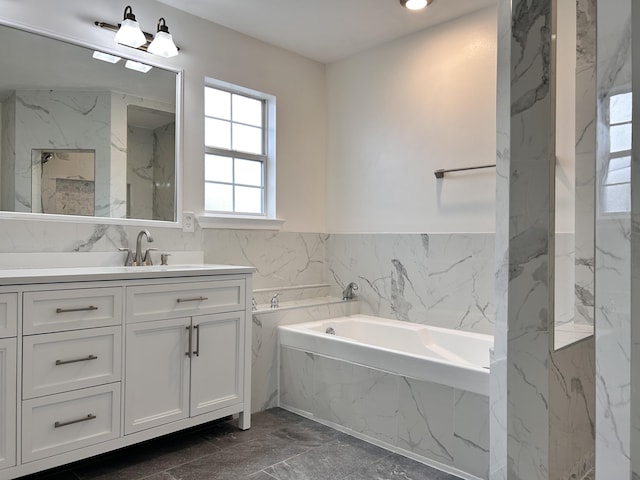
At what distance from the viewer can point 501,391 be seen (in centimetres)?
178

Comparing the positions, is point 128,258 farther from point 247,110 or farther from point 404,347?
point 404,347

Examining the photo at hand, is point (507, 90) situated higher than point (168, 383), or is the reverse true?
point (507, 90)

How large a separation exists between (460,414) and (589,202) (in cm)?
119

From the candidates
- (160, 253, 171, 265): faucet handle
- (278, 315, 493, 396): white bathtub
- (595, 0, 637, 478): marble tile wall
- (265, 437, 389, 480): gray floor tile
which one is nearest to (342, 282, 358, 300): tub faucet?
(278, 315, 493, 396): white bathtub

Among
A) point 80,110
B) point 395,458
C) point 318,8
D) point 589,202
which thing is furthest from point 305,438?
point 318,8

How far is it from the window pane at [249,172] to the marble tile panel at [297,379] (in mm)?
1189

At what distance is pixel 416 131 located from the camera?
3.15m

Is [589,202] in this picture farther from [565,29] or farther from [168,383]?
[168,383]

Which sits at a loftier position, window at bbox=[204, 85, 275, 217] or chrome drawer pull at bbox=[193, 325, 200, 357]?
window at bbox=[204, 85, 275, 217]

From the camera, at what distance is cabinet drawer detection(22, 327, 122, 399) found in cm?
179

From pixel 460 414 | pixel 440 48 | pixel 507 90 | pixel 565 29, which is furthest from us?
pixel 440 48

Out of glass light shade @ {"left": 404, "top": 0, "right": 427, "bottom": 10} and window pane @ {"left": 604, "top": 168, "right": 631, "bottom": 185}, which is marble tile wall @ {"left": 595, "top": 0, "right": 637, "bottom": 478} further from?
glass light shade @ {"left": 404, "top": 0, "right": 427, "bottom": 10}

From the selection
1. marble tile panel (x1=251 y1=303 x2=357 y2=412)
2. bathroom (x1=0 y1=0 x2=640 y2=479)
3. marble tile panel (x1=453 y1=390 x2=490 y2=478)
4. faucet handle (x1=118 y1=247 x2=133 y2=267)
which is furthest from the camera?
marble tile panel (x1=251 y1=303 x2=357 y2=412)

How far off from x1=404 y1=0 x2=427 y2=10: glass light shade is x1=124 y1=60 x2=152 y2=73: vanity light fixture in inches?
59.9
